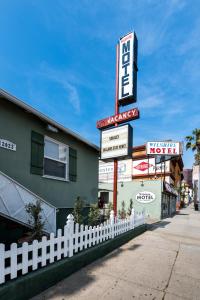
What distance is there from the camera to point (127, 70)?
33.0 feet

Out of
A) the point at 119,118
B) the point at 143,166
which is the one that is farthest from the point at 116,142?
the point at 143,166

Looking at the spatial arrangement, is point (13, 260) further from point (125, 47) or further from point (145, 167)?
point (145, 167)

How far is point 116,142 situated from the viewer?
31.3 ft

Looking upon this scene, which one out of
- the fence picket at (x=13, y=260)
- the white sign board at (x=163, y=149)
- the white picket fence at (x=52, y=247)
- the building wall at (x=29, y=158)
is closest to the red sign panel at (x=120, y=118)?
the building wall at (x=29, y=158)

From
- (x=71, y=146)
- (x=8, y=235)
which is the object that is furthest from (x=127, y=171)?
(x=8, y=235)

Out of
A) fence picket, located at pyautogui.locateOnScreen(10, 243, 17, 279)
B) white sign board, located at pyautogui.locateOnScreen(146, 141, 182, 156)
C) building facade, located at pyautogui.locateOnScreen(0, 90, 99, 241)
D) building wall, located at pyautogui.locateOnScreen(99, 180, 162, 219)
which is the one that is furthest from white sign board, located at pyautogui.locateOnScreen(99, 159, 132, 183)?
fence picket, located at pyautogui.locateOnScreen(10, 243, 17, 279)

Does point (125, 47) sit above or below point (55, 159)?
above

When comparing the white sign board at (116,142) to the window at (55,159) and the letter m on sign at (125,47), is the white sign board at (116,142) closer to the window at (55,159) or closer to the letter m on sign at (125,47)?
the window at (55,159)

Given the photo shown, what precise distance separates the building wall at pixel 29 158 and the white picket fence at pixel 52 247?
2821 mm

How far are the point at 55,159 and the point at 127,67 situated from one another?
5.03m

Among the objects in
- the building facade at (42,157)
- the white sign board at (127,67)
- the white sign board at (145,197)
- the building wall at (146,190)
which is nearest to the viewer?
the building facade at (42,157)

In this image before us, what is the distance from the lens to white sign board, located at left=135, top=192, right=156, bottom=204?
797 inches

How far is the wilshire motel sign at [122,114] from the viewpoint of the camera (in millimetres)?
9277

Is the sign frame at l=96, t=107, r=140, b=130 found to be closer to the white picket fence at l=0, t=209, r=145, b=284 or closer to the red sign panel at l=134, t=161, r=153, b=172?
the white picket fence at l=0, t=209, r=145, b=284
